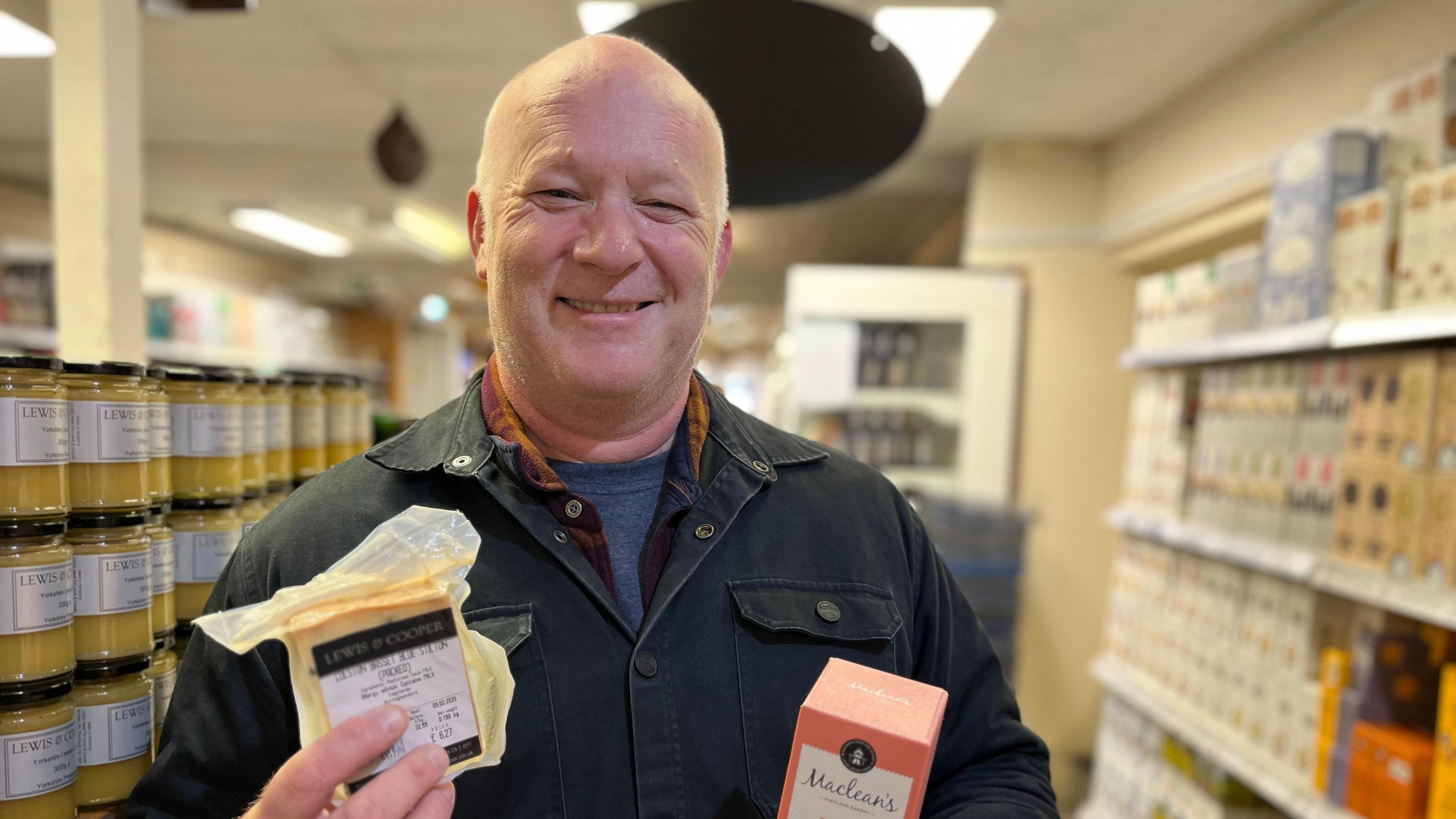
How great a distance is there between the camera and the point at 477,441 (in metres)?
1.14

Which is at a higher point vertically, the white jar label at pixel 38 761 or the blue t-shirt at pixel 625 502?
the blue t-shirt at pixel 625 502

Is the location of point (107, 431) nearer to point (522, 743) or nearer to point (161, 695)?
point (161, 695)

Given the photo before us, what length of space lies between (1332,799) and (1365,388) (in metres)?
1.04

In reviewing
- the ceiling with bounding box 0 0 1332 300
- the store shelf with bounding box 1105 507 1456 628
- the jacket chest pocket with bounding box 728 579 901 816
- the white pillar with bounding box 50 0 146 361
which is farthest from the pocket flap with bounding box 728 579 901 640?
the ceiling with bounding box 0 0 1332 300

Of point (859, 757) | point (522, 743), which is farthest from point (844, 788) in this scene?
point (522, 743)

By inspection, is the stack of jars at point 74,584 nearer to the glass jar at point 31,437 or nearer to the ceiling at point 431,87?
the glass jar at point 31,437

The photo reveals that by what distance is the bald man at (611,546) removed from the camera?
103 centimetres

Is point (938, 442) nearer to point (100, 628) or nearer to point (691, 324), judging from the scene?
point (691, 324)

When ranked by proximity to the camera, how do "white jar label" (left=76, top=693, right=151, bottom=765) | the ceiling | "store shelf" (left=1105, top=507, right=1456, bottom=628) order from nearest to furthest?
"white jar label" (left=76, top=693, right=151, bottom=765) → "store shelf" (left=1105, top=507, right=1456, bottom=628) → the ceiling

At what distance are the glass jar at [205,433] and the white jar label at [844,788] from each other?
983 millimetres

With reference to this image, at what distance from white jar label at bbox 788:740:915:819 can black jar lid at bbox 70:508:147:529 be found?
90cm

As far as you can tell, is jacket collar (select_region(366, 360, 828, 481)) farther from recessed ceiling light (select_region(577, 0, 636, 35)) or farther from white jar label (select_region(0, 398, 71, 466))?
recessed ceiling light (select_region(577, 0, 636, 35))

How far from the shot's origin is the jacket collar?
112cm

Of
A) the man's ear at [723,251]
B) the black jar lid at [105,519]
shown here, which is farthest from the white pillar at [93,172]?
the man's ear at [723,251]
